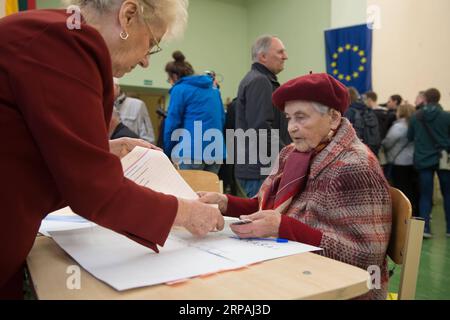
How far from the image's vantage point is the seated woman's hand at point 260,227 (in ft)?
3.54

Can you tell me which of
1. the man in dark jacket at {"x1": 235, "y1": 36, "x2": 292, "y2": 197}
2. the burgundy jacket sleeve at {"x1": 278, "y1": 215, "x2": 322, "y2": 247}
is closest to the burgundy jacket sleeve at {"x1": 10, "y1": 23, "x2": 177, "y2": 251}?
the burgundy jacket sleeve at {"x1": 278, "y1": 215, "x2": 322, "y2": 247}

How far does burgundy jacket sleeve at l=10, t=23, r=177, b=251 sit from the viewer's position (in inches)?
28.4

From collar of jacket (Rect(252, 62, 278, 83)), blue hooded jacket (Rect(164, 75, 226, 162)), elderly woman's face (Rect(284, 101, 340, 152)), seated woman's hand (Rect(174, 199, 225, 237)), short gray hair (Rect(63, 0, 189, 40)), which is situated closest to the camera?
seated woman's hand (Rect(174, 199, 225, 237))

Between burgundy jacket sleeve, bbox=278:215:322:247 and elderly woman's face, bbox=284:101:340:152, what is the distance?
42 cm

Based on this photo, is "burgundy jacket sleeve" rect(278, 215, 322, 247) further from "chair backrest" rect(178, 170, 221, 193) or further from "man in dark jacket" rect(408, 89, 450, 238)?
"man in dark jacket" rect(408, 89, 450, 238)

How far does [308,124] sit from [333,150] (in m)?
0.16

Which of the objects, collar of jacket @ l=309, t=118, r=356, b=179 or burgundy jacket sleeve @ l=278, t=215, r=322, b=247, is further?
collar of jacket @ l=309, t=118, r=356, b=179

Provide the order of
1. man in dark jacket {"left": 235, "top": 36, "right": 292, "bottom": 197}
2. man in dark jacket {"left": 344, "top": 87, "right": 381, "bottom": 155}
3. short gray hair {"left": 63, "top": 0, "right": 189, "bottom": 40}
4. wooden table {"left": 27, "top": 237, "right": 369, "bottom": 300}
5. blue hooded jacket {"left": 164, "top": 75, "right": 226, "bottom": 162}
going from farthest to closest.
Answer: man in dark jacket {"left": 344, "top": 87, "right": 381, "bottom": 155} < blue hooded jacket {"left": 164, "top": 75, "right": 226, "bottom": 162} < man in dark jacket {"left": 235, "top": 36, "right": 292, "bottom": 197} < short gray hair {"left": 63, "top": 0, "right": 189, "bottom": 40} < wooden table {"left": 27, "top": 237, "right": 369, "bottom": 300}

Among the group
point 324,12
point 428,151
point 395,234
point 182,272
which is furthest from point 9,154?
point 324,12

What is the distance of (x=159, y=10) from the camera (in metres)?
1.02

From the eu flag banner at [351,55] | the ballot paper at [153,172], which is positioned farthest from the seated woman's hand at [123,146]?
the eu flag banner at [351,55]

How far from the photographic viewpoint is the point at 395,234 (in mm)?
1260
